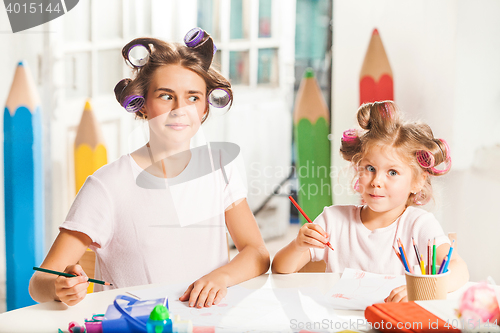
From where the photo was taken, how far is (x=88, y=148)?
1194 mm

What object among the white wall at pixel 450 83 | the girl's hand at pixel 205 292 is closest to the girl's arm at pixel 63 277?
the girl's hand at pixel 205 292

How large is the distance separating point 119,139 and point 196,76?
368mm

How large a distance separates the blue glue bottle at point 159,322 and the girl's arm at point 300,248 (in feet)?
1.09

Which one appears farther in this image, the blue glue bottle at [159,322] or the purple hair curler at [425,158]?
the purple hair curler at [425,158]

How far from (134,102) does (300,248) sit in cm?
41

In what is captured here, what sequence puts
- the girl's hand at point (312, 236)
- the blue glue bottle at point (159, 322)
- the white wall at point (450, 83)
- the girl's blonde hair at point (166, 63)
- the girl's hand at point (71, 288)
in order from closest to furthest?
the blue glue bottle at point (159, 322), the girl's hand at point (71, 288), the girl's hand at point (312, 236), the girl's blonde hair at point (166, 63), the white wall at point (450, 83)

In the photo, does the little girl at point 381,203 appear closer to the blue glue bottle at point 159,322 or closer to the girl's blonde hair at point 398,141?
the girl's blonde hair at point 398,141

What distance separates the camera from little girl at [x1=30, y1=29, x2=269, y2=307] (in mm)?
850

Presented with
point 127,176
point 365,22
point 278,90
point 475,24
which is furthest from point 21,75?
point 475,24

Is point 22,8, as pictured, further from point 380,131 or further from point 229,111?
point 380,131

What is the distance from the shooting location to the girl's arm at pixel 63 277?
626 mm

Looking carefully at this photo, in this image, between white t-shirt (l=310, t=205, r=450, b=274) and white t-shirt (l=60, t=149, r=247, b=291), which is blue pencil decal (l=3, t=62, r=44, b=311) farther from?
white t-shirt (l=310, t=205, r=450, b=274)

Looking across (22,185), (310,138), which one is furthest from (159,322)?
(22,185)

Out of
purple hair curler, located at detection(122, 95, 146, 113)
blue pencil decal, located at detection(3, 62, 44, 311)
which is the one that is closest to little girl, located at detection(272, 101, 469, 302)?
purple hair curler, located at detection(122, 95, 146, 113)
